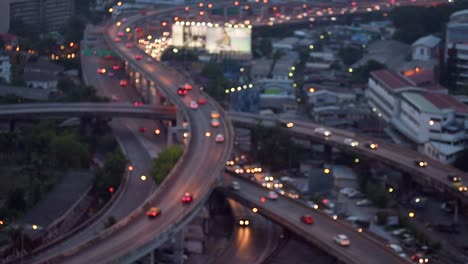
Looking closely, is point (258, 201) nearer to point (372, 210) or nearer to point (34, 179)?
point (372, 210)

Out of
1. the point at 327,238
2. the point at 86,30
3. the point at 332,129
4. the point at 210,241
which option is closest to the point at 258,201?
the point at 210,241

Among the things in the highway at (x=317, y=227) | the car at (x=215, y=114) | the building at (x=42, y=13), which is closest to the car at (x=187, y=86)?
the car at (x=215, y=114)

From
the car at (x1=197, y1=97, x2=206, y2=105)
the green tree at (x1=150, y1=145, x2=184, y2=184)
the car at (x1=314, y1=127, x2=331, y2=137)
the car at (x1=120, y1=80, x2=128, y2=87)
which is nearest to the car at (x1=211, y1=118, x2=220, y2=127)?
the green tree at (x1=150, y1=145, x2=184, y2=184)

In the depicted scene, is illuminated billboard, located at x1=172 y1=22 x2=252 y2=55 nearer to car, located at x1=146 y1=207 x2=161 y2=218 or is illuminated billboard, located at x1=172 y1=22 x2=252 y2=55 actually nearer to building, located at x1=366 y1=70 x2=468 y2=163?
building, located at x1=366 y1=70 x2=468 y2=163

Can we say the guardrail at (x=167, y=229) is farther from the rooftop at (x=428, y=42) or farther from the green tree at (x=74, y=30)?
the green tree at (x=74, y=30)

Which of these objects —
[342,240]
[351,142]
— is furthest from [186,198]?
[351,142]

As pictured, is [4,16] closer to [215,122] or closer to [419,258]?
[215,122]
